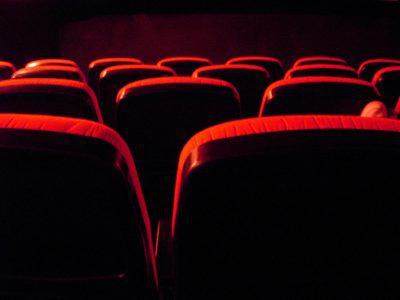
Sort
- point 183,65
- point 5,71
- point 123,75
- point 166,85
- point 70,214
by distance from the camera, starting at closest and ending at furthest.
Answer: point 70,214 < point 166,85 < point 123,75 < point 5,71 < point 183,65

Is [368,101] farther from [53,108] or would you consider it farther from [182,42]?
[182,42]

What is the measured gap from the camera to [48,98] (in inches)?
47.2

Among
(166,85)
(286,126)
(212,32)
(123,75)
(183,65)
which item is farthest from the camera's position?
(212,32)

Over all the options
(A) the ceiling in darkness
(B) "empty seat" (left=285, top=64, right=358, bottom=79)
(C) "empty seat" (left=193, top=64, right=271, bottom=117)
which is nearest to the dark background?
(A) the ceiling in darkness

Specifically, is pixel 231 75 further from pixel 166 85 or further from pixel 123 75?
pixel 166 85

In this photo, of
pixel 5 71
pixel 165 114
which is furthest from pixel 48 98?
pixel 5 71

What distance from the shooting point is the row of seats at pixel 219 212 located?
0.51 meters

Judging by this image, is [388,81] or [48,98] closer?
[48,98]

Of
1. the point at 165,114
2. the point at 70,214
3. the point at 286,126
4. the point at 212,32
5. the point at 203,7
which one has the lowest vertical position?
the point at 212,32

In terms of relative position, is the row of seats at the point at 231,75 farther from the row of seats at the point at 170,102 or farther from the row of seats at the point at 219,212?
the row of seats at the point at 219,212

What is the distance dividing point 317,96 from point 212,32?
212 inches

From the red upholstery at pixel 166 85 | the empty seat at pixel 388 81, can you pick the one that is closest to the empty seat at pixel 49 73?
the red upholstery at pixel 166 85

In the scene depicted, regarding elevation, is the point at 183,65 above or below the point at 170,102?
below

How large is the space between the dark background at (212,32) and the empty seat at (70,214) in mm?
5793
